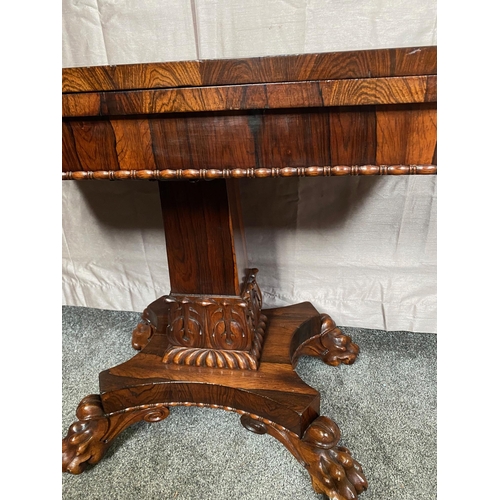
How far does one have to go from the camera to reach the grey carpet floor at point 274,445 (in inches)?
26.6

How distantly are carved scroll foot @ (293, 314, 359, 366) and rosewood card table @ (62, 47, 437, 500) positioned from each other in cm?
18

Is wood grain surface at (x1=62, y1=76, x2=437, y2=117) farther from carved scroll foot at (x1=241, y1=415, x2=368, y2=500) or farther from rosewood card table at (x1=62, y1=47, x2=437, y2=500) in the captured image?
carved scroll foot at (x1=241, y1=415, x2=368, y2=500)

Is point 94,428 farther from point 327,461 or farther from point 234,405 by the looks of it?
point 327,461

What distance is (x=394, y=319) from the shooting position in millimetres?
1113

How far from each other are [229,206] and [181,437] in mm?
453

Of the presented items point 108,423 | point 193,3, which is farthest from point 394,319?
point 193,3

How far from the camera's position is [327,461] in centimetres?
64

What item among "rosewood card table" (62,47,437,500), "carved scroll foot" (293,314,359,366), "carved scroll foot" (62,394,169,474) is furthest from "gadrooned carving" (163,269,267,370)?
"carved scroll foot" (293,314,359,366)

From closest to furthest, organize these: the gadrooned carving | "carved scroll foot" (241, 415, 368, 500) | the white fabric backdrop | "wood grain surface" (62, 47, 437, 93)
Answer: "wood grain surface" (62, 47, 437, 93) < "carved scroll foot" (241, 415, 368, 500) < the gadrooned carving < the white fabric backdrop

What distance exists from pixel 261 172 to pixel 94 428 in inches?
21.5

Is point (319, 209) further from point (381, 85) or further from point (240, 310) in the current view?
point (381, 85)

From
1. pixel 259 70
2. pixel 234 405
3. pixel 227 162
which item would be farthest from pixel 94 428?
pixel 259 70

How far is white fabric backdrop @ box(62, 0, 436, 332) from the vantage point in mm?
896

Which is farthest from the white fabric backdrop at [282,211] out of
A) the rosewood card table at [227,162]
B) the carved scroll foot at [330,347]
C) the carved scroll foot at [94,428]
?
the carved scroll foot at [94,428]
